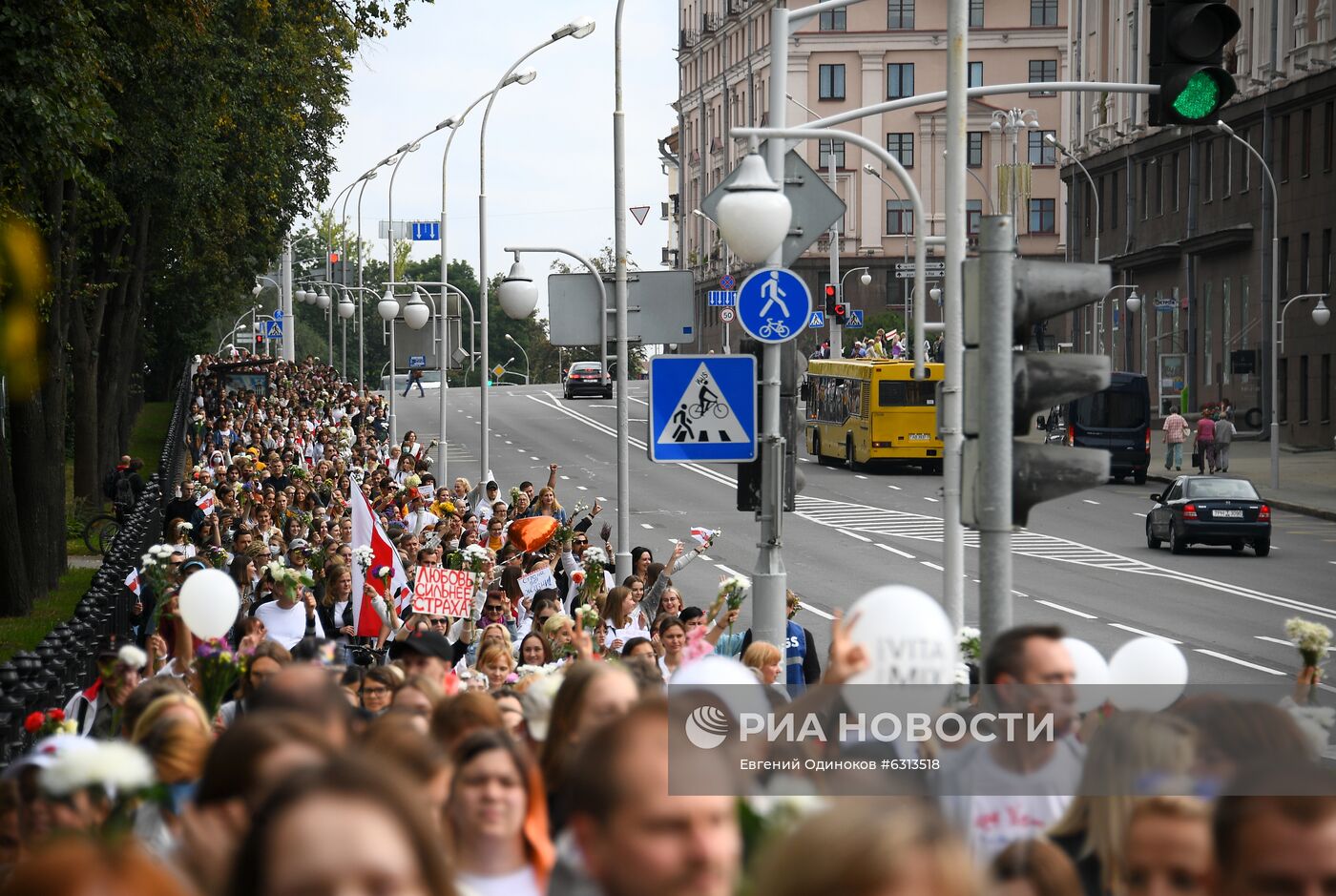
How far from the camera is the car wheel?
33594 millimetres

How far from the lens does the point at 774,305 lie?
11.7m

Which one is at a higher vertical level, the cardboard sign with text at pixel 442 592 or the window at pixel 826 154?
the window at pixel 826 154

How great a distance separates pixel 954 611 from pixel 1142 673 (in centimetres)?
469

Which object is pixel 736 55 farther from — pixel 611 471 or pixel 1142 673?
pixel 1142 673

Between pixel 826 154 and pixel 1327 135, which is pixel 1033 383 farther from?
pixel 826 154

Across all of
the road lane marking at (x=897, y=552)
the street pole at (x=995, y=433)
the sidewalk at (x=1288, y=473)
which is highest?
the street pole at (x=995, y=433)

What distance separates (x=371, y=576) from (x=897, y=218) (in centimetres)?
9706

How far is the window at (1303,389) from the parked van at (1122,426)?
979 cm

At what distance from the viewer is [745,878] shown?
3664 millimetres

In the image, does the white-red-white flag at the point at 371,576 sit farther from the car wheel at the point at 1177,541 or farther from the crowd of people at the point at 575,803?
the car wheel at the point at 1177,541

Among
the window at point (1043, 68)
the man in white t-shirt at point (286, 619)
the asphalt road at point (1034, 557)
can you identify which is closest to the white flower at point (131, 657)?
the man in white t-shirt at point (286, 619)

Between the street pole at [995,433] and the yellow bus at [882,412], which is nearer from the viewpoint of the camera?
the street pole at [995,433]

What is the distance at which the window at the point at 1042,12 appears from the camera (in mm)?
110312

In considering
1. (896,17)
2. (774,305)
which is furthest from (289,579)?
(896,17)
